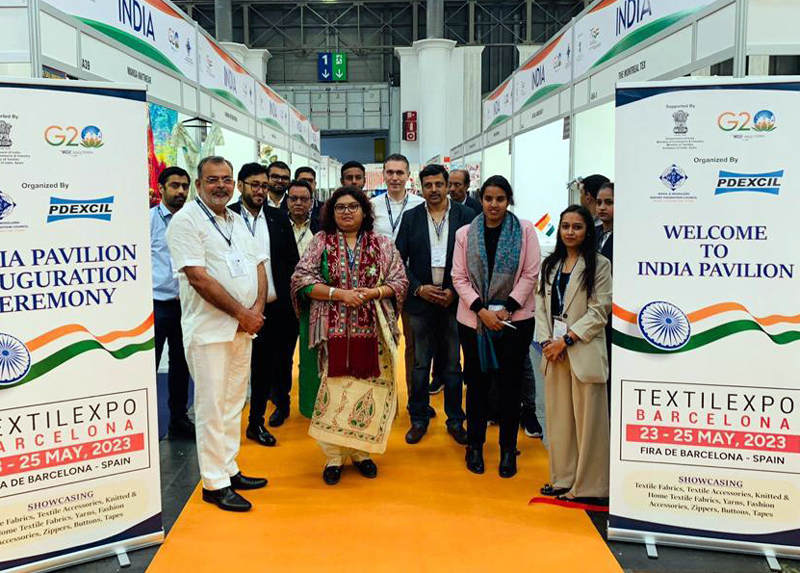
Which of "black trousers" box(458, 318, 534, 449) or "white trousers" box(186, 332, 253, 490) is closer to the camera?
"white trousers" box(186, 332, 253, 490)

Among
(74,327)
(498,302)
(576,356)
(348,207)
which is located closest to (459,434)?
(498,302)

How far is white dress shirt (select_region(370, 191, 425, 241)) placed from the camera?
3.81 meters

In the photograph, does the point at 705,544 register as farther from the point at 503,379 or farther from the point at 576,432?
the point at 503,379

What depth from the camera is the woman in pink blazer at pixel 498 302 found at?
3.06 m

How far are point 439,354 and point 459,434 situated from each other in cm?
44

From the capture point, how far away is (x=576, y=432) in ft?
9.23

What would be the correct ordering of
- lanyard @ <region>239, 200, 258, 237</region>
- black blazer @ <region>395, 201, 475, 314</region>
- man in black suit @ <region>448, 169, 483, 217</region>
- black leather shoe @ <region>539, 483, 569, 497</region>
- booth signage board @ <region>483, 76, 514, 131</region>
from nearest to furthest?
black leather shoe @ <region>539, 483, 569, 497</region> → lanyard @ <region>239, 200, 258, 237</region> → black blazer @ <region>395, 201, 475, 314</region> → man in black suit @ <region>448, 169, 483, 217</region> → booth signage board @ <region>483, 76, 514, 131</region>

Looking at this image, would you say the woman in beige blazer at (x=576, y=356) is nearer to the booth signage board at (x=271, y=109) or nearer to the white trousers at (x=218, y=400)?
the white trousers at (x=218, y=400)

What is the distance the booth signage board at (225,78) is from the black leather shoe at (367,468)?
3.64 meters

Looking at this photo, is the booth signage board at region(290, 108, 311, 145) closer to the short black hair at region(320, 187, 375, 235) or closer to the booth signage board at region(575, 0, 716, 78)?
the booth signage board at region(575, 0, 716, 78)

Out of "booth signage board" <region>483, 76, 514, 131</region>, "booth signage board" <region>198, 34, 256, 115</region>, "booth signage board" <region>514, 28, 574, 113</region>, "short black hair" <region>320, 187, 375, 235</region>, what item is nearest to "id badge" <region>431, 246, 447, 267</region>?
"short black hair" <region>320, 187, 375, 235</region>

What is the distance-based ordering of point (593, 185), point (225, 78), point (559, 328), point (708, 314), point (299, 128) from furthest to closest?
point (299, 128) < point (225, 78) < point (593, 185) < point (559, 328) < point (708, 314)

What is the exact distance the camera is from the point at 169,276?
3512 millimetres

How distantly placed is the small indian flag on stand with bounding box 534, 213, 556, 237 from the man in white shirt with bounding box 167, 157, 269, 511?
4.22 metres
